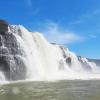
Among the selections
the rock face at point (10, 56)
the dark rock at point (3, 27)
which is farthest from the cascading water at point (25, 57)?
the dark rock at point (3, 27)

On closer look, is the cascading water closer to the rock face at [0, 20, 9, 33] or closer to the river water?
the rock face at [0, 20, 9, 33]

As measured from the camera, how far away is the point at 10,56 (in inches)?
1500

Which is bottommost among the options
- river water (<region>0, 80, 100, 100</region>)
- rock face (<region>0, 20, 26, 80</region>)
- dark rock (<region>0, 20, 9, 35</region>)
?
river water (<region>0, 80, 100, 100</region>)

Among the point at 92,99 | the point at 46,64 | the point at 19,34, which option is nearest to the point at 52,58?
the point at 46,64

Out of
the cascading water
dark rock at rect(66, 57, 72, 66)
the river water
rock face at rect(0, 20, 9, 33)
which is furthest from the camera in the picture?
dark rock at rect(66, 57, 72, 66)

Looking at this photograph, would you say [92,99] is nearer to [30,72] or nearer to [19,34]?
[30,72]

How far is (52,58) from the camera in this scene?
175ft

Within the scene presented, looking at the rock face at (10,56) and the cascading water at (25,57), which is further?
the cascading water at (25,57)

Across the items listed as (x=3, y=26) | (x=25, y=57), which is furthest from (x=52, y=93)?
(x=3, y=26)

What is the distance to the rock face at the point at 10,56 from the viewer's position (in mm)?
37094

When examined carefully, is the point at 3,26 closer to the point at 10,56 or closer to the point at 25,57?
the point at 10,56

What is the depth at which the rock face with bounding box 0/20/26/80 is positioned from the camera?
37094 mm

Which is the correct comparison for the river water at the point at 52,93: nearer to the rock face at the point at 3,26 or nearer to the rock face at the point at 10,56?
the rock face at the point at 10,56

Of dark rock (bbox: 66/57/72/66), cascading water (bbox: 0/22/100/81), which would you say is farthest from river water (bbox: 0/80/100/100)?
dark rock (bbox: 66/57/72/66)
